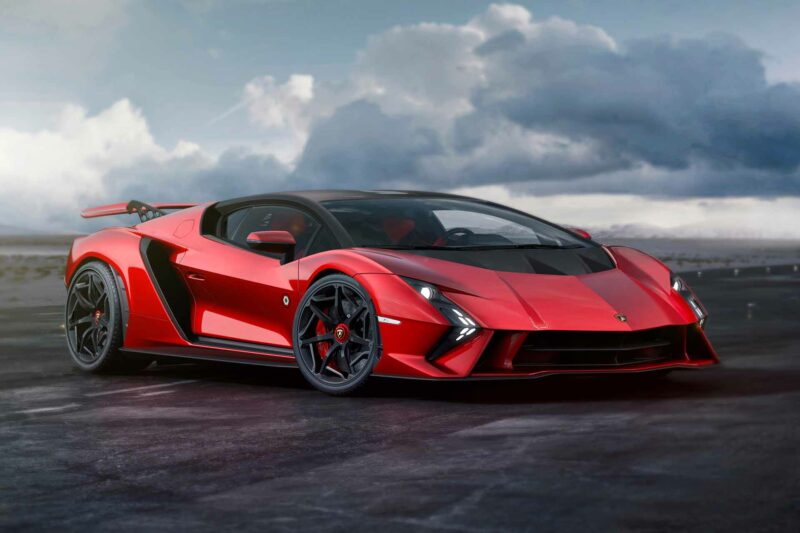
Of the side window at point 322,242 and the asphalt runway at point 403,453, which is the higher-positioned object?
the side window at point 322,242

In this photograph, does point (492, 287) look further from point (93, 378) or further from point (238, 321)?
point (93, 378)

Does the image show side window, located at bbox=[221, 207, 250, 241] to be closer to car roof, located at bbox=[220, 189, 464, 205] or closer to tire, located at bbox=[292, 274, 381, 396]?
car roof, located at bbox=[220, 189, 464, 205]

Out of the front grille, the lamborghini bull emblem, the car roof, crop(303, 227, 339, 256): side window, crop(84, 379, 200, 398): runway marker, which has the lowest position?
crop(84, 379, 200, 398): runway marker

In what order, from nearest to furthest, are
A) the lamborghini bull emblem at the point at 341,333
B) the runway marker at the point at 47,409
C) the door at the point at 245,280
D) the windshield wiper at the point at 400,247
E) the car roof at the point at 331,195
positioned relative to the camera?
1. the runway marker at the point at 47,409
2. the lamborghini bull emblem at the point at 341,333
3. the windshield wiper at the point at 400,247
4. the door at the point at 245,280
5. the car roof at the point at 331,195

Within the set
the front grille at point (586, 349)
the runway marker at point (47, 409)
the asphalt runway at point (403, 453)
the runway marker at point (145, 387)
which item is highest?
the front grille at point (586, 349)

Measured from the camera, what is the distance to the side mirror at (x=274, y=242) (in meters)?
7.89

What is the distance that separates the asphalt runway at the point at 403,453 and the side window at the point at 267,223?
0.98 metres

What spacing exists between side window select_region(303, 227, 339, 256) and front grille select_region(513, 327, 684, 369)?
5.10 feet

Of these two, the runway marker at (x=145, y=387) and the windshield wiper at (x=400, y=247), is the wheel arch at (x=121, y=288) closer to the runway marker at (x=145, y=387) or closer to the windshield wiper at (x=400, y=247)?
the runway marker at (x=145, y=387)

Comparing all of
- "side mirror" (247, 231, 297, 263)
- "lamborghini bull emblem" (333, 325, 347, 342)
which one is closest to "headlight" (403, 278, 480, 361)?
"lamborghini bull emblem" (333, 325, 347, 342)

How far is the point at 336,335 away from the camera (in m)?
7.63

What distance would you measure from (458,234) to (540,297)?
1281 mm

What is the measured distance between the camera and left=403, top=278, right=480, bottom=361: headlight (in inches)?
283

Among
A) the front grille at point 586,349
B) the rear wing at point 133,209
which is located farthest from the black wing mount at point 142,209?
the front grille at point 586,349
